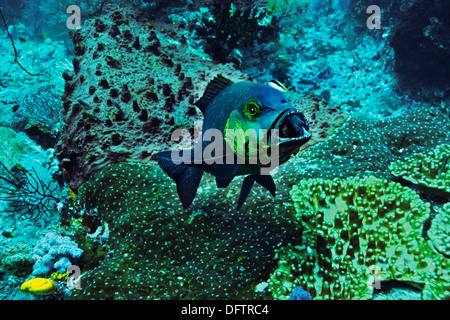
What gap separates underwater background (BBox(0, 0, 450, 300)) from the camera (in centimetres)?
261

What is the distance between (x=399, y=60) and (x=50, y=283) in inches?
394

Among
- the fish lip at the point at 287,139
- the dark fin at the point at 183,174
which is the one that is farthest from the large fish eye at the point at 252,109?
the dark fin at the point at 183,174

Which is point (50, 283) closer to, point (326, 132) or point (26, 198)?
point (26, 198)

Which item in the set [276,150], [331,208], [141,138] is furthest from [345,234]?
[141,138]

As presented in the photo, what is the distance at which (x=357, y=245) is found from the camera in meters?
2.61

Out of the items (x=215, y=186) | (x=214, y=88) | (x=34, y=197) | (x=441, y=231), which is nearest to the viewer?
(x=214, y=88)

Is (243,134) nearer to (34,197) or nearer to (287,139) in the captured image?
(287,139)

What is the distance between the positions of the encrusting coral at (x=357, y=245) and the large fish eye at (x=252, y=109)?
5.27 feet

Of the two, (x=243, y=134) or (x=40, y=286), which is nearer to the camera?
(x=243, y=134)

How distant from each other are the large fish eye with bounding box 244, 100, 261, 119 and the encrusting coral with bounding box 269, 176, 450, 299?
63.2 inches

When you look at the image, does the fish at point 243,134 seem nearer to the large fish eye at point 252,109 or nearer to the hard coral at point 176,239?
the large fish eye at point 252,109

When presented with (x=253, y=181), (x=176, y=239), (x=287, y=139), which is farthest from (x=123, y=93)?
(x=287, y=139)

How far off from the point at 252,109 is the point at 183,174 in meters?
0.91

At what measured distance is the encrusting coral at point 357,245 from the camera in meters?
2.38
